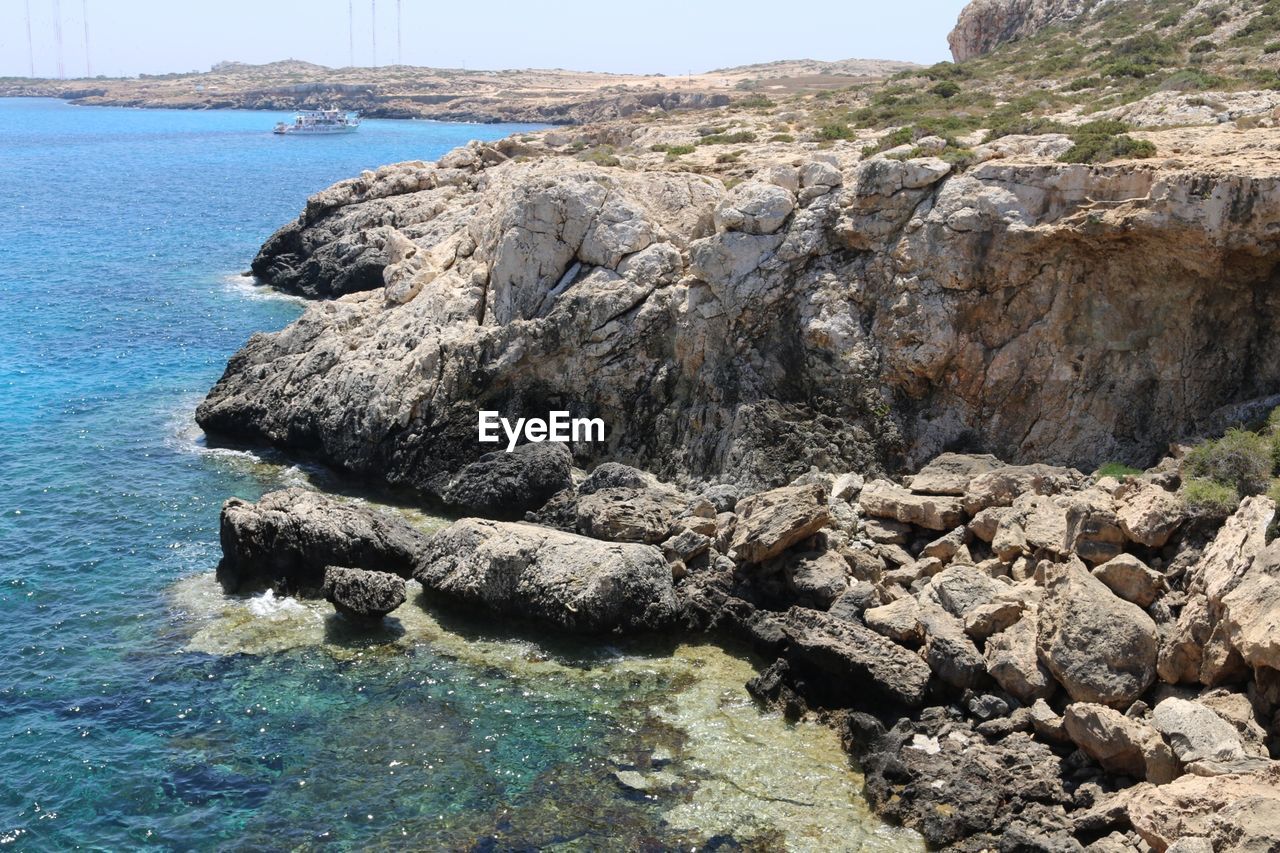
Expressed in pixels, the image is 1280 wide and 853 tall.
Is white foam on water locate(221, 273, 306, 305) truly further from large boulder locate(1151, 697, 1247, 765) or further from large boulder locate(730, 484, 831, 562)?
large boulder locate(1151, 697, 1247, 765)

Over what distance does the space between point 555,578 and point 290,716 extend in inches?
272

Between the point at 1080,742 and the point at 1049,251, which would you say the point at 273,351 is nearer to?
the point at 1049,251

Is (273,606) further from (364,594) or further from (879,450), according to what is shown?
(879,450)

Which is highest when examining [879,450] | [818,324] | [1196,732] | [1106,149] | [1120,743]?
[1106,149]

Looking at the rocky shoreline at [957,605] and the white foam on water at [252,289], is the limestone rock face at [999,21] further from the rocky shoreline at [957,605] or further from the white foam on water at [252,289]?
the rocky shoreline at [957,605]

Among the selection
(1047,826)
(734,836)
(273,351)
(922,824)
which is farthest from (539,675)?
(273,351)

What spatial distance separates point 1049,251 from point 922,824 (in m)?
18.3

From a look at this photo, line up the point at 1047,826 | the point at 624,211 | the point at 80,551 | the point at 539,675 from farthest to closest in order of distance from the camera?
the point at 624,211, the point at 80,551, the point at 539,675, the point at 1047,826

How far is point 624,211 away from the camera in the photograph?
38031 millimetres

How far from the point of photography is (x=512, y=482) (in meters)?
33.4

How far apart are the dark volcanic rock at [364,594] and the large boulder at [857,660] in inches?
372

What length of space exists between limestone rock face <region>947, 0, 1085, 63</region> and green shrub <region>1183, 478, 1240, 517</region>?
55370mm

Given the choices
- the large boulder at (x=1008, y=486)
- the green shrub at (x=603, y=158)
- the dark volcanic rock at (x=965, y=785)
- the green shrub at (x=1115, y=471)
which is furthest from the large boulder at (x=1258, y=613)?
the green shrub at (x=603, y=158)

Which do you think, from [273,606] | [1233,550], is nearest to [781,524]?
[1233,550]
